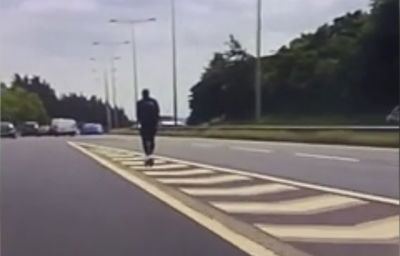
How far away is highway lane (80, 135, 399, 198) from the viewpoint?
642 inches

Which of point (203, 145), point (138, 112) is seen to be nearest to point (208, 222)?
point (138, 112)

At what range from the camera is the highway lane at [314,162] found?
16.3 metres

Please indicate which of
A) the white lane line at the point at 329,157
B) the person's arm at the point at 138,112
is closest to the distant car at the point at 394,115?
the white lane line at the point at 329,157

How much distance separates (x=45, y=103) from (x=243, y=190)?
5.70 metres

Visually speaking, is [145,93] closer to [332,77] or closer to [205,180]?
[205,180]

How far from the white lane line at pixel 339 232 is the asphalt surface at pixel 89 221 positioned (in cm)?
72

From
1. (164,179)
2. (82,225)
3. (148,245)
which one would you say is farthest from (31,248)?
(164,179)

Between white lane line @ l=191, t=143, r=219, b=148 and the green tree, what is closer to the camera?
the green tree

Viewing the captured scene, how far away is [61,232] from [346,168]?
11.0 meters

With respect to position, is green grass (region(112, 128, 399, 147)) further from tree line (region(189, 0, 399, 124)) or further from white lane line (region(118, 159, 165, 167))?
tree line (region(189, 0, 399, 124))

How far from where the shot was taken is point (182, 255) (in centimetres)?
845

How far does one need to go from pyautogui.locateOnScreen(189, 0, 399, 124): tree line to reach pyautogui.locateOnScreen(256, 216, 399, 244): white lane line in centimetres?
178

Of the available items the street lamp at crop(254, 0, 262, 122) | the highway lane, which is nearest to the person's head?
the street lamp at crop(254, 0, 262, 122)

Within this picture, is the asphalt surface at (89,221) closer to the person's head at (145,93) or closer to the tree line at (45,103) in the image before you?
the tree line at (45,103)
